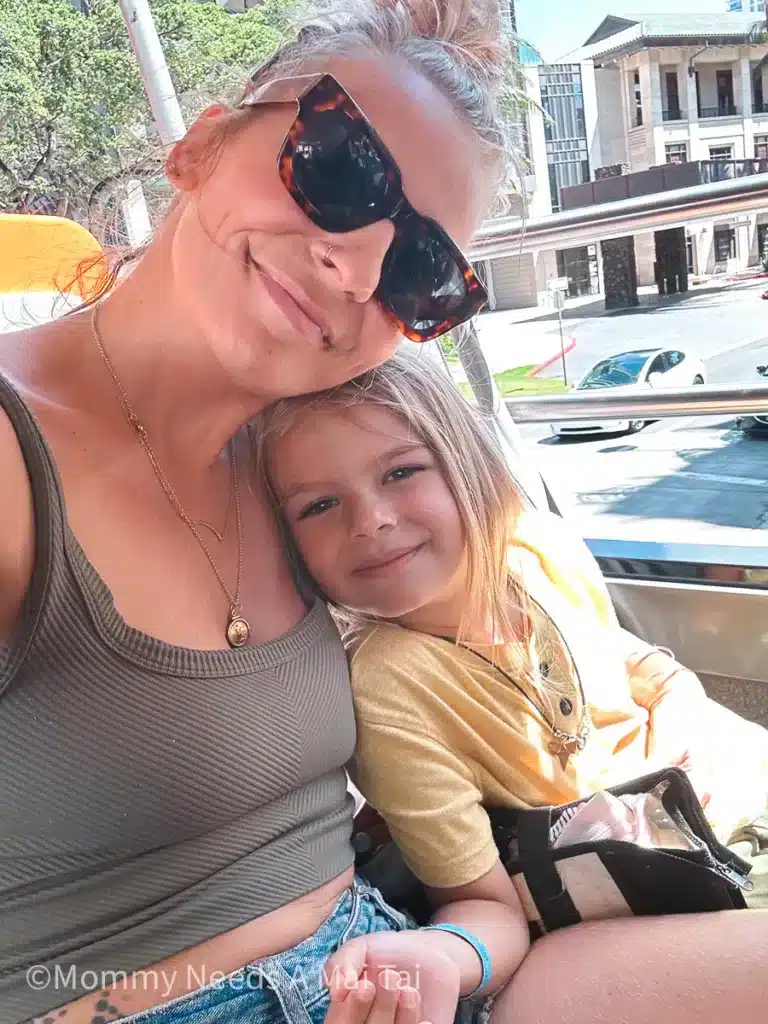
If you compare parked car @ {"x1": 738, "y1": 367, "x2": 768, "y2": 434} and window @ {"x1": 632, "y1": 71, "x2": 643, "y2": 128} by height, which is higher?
window @ {"x1": 632, "y1": 71, "x2": 643, "y2": 128}

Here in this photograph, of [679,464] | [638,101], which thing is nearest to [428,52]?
[679,464]

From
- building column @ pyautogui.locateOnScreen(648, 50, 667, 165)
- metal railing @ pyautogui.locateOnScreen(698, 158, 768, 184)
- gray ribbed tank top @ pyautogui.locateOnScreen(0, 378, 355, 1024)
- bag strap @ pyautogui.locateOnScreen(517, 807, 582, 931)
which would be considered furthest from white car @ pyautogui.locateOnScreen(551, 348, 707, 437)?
building column @ pyautogui.locateOnScreen(648, 50, 667, 165)

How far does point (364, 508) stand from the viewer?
93cm

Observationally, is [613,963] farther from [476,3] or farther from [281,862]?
[476,3]

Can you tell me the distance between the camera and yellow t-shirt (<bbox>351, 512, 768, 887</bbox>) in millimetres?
886

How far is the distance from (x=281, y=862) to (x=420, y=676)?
286mm

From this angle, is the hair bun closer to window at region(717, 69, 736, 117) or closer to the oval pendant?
the oval pendant

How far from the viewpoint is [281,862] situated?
0.75 m

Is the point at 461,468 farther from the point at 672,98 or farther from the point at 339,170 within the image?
the point at 672,98

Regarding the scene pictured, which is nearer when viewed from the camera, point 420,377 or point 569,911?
point 569,911

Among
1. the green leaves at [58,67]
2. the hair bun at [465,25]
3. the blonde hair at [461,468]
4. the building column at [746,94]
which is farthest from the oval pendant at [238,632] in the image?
the green leaves at [58,67]

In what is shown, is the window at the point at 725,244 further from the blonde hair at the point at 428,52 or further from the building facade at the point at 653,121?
the blonde hair at the point at 428,52

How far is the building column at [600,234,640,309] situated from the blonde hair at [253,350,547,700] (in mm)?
1025

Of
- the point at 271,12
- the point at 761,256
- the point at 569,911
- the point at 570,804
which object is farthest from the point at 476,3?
the point at 761,256
